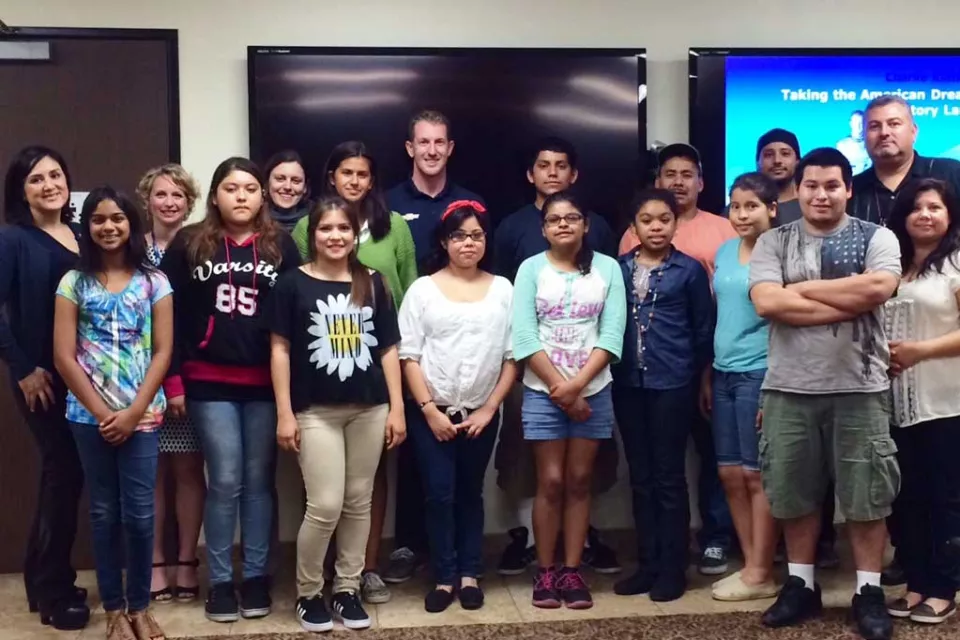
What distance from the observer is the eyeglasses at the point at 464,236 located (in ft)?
9.84

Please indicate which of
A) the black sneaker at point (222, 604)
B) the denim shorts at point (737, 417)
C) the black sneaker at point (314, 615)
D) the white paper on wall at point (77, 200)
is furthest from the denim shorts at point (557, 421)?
the white paper on wall at point (77, 200)

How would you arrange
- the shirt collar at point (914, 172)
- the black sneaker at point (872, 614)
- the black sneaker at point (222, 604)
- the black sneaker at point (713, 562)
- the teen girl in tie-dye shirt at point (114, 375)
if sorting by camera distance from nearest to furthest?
the teen girl in tie-dye shirt at point (114, 375), the black sneaker at point (872, 614), the black sneaker at point (222, 604), the shirt collar at point (914, 172), the black sneaker at point (713, 562)

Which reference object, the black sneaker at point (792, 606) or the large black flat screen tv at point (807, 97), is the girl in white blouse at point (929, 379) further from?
the large black flat screen tv at point (807, 97)

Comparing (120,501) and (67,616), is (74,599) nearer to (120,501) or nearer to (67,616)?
(67,616)

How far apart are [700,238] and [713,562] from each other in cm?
112

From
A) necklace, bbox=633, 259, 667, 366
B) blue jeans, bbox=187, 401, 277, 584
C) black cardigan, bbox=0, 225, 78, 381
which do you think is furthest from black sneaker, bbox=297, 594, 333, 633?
necklace, bbox=633, 259, 667, 366

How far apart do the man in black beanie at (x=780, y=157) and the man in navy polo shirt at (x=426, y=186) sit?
108 centimetres

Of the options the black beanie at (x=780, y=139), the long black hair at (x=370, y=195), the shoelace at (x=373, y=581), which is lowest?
the shoelace at (x=373, y=581)

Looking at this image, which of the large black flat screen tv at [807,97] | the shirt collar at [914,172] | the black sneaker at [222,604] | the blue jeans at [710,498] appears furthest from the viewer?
the large black flat screen tv at [807,97]

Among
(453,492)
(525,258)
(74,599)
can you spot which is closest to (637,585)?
(453,492)

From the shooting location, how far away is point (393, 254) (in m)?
3.19

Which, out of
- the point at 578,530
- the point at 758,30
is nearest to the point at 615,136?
the point at 758,30

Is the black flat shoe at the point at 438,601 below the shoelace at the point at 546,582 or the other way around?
below

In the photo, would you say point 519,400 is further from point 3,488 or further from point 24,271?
point 3,488
